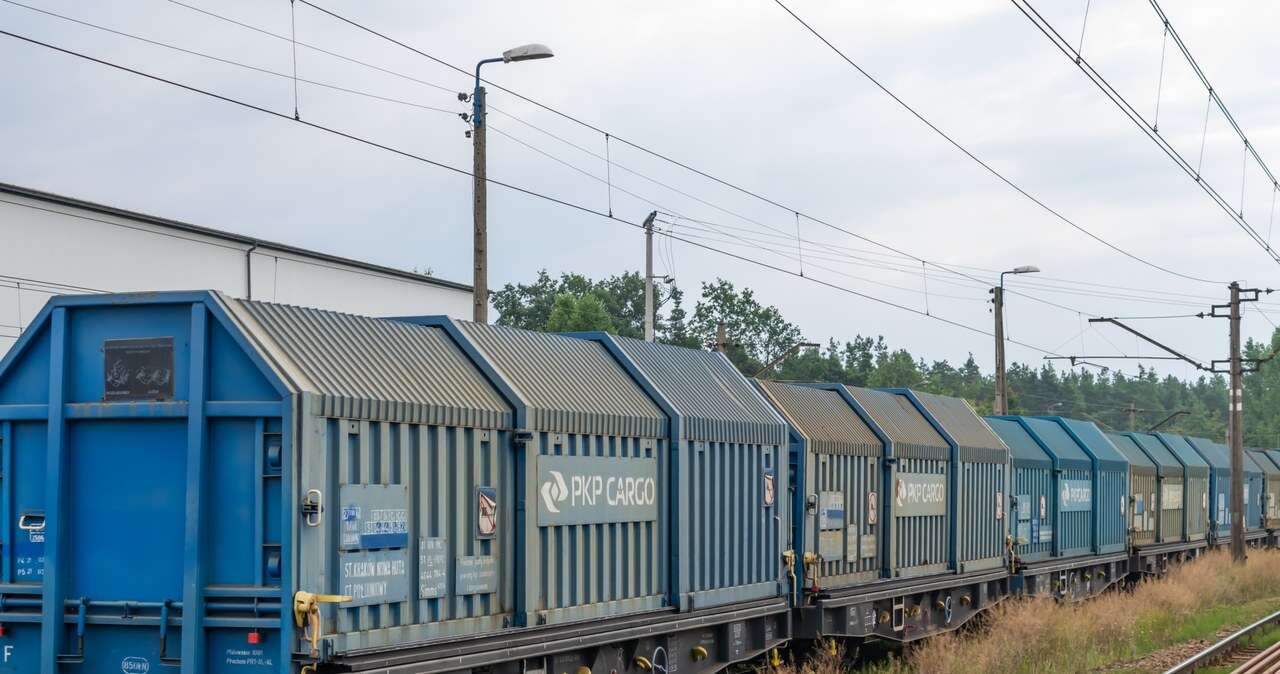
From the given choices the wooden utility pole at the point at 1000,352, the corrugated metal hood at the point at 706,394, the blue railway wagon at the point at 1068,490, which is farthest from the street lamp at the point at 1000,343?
the corrugated metal hood at the point at 706,394

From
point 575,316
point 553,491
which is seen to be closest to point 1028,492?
point 553,491

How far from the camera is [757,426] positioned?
48.7ft

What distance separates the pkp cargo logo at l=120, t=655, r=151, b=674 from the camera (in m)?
8.89

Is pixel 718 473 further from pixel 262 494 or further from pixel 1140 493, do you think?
pixel 1140 493

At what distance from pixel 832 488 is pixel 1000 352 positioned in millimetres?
25398

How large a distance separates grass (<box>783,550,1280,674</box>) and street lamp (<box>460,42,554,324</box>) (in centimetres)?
718

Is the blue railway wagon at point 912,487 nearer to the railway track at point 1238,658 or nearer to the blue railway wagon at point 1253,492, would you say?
the railway track at point 1238,658

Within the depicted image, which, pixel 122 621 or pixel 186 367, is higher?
pixel 186 367

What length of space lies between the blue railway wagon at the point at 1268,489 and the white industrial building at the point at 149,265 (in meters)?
26.9

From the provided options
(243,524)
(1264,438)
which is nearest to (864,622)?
(243,524)

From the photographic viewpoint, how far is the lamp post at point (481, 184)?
19.0 m

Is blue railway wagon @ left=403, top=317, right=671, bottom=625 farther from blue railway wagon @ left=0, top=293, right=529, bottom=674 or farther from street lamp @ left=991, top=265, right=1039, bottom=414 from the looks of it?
street lamp @ left=991, top=265, right=1039, bottom=414

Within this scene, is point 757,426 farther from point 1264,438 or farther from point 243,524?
Answer: point 1264,438

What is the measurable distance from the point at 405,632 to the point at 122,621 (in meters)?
1.88
